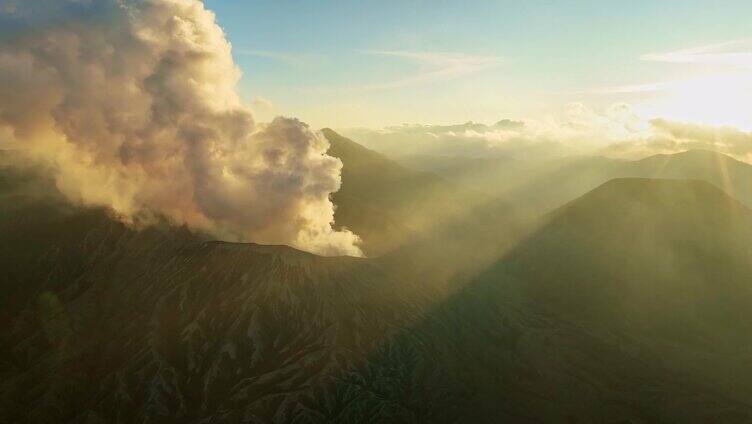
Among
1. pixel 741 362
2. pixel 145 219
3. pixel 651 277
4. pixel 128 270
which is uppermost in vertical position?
pixel 145 219

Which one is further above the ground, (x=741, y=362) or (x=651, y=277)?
(x=651, y=277)

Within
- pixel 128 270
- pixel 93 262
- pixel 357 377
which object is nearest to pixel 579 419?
pixel 357 377

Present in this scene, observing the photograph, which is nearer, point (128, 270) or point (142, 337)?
point (142, 337)

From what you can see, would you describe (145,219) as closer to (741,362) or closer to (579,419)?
(579,419)

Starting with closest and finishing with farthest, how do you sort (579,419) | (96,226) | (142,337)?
(579,419) → (142,337) → (96,226)

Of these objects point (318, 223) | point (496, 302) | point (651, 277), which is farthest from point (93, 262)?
point (651, 277)

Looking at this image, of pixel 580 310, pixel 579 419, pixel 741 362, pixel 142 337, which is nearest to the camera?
pixel 579 419
